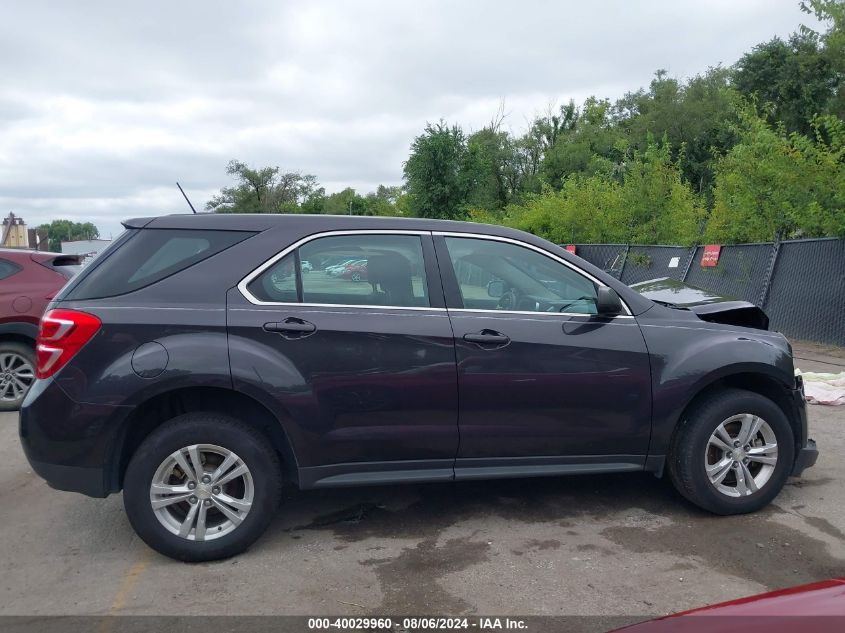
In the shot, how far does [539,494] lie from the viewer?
519 centimetres

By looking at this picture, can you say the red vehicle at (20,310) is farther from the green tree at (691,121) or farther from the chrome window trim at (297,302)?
the green tree at (691,121)

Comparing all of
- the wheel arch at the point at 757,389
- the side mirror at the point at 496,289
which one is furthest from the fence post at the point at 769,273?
the side mirror at the point at 496,289

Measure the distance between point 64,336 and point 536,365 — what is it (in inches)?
101

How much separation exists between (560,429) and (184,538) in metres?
2.18

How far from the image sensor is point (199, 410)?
4.26m

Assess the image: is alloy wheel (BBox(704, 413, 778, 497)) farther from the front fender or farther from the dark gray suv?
the front fender

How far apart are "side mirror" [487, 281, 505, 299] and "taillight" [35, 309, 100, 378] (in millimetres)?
2192

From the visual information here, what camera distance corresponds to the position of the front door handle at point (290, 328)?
162 inches

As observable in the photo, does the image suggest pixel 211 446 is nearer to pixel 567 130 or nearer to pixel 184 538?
pixel 184 538

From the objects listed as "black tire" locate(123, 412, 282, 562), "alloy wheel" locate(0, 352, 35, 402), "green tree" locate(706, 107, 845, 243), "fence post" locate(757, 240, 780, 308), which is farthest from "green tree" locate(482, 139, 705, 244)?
"black tire" locate(123, 412, 282, 562)

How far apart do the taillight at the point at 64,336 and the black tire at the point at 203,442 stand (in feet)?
1.99

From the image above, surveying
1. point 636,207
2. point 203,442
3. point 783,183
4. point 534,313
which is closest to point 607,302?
point 534,313

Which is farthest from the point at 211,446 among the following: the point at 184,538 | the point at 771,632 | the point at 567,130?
A: the point at 567,130

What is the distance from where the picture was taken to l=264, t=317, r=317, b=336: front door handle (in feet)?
13.5
